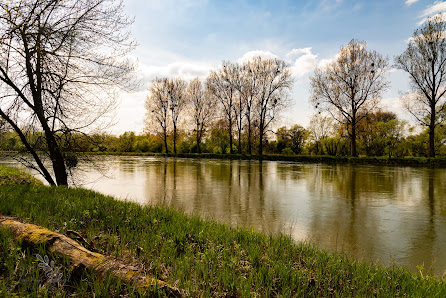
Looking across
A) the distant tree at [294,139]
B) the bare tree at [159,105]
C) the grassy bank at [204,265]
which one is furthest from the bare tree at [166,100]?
the grassy bank at [204,265]

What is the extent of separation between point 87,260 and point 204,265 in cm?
118

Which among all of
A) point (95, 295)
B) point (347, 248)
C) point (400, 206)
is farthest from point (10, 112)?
point (400, 206)

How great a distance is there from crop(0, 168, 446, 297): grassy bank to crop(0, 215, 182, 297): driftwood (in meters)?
0.08

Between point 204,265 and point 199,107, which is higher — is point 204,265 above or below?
below

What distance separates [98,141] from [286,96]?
113ft

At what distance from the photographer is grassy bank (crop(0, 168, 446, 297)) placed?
2512 mm

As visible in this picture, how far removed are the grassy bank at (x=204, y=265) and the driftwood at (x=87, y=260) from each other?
0.08 metres

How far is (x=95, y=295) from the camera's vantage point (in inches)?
87.8

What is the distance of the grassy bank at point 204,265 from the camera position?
2512 mm

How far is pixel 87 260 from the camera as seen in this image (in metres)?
2.59

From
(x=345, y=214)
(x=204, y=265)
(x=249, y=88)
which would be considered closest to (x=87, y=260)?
(x=204, y=265)

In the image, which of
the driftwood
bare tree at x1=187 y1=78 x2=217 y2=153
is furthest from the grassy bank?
bare tree at x1=187 y1=78 x2=217 y2=153

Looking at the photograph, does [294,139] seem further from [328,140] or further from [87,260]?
[87,260]

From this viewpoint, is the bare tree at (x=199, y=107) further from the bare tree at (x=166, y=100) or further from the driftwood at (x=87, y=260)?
the driftwood at (x=87, y=260)
